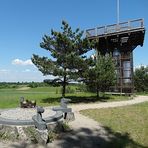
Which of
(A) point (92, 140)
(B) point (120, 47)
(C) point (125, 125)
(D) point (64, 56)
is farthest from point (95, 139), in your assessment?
(B) point (120, 47)

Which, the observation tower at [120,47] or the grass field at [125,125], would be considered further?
the observation tower at [120,47]

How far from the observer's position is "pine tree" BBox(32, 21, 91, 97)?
2517 centimetres

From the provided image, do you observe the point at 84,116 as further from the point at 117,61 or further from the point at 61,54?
the point at 117,61

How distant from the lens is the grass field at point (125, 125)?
12.2 metres

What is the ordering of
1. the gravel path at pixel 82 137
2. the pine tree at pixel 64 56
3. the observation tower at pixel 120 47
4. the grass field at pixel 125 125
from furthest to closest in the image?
the observation tower at pixel 120 47
the pine tree at pixel 64 56
the grass field at pixel 125 125
the gravel path at pixel 82 137

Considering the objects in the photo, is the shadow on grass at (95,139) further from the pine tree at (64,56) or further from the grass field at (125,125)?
the pine tree at (64,56)

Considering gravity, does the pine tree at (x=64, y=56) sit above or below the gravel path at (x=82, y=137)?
above

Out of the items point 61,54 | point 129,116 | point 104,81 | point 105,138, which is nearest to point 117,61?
point 104,81

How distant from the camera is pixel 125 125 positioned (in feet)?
50.1

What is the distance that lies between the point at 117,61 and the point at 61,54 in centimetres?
1242

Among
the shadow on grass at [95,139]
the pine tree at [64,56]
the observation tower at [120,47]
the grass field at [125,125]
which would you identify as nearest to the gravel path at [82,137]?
the shadow on grass at [95,139]

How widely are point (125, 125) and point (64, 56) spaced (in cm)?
1165

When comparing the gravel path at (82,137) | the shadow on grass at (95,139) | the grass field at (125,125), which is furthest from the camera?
the grass field at (125,125)

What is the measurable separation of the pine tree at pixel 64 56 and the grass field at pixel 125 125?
6680 mm
